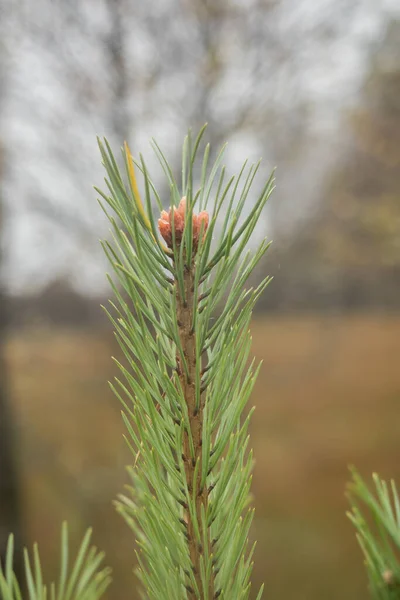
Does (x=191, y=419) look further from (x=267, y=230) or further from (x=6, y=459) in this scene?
(x=6, y=459)

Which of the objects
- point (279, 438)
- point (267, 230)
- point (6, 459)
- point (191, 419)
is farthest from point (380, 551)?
point (6, 459)

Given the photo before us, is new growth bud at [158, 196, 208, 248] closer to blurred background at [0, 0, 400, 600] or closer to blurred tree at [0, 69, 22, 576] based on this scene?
blurred background at [0, 0, 400, 600]

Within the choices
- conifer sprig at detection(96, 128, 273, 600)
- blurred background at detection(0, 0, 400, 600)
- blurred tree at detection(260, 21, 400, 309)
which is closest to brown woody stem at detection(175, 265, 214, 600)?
conifer sprig at detection(96, 128, 273, 600)

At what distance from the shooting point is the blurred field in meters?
1.28

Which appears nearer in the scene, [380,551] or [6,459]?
[380,551]

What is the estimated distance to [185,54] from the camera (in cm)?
122

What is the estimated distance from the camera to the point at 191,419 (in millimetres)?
127

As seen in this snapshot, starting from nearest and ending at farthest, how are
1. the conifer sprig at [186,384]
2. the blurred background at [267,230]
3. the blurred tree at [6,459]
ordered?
the conifer sprig at [186,384] < the blurred background at [267,230] < the blurred tree at [6,459]

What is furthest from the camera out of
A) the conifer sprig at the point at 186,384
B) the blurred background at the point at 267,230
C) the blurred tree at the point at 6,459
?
the blurred tree at the point at 6,459

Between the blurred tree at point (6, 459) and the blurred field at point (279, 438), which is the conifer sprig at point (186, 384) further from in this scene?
the blurred tree at point (6, 459)

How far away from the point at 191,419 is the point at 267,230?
1.09 m

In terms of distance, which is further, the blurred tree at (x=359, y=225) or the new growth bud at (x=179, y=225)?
the blurred tree at (x=359, y=225)

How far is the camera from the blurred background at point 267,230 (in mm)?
1217

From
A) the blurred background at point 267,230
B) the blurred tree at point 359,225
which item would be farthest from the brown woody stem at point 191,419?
the blurred tree at point 359,225
